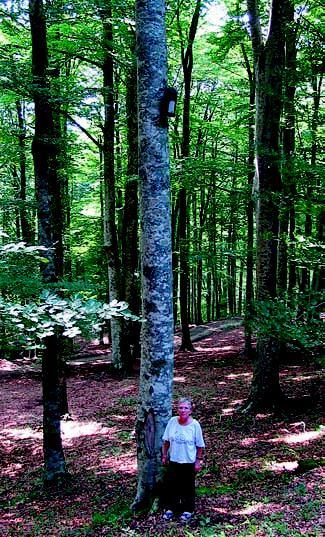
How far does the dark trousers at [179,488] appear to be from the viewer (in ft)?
17.9

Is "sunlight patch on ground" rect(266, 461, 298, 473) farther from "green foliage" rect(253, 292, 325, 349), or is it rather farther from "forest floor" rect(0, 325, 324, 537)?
"green foliage" rect(253, 292, 325, 349)

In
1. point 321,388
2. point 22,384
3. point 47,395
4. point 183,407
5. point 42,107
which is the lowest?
point 22,384

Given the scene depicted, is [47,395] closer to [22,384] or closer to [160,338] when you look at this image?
[160,338]

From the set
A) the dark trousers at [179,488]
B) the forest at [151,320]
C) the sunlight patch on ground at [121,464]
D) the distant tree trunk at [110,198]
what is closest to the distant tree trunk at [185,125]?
the forest at [151,320]

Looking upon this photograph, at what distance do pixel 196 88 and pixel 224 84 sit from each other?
3622 millimetres

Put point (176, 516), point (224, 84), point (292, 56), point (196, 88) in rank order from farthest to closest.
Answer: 1. point (196, 88)
2. point (224, 84)
3. point (292, 56)
4. point (176, 516)

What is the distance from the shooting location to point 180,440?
539cm

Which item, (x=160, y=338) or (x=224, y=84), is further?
(x=224, y=84)

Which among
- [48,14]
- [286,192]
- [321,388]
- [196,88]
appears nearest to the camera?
[48,14]

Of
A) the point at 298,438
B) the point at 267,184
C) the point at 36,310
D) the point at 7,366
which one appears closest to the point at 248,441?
the point at 298,438

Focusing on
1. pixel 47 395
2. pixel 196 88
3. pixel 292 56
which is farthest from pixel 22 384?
pixel 196 88

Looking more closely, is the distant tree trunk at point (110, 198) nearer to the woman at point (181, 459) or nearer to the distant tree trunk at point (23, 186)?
the distant tree trunk at point (23, 186)

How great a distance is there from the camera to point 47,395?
24.6ft

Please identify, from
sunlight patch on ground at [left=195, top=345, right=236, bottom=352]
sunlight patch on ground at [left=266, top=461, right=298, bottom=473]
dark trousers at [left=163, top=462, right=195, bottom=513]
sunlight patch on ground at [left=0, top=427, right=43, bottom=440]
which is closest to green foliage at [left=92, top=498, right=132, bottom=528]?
dark trousers at [left=163, top=462, right=195, bottom=513]
